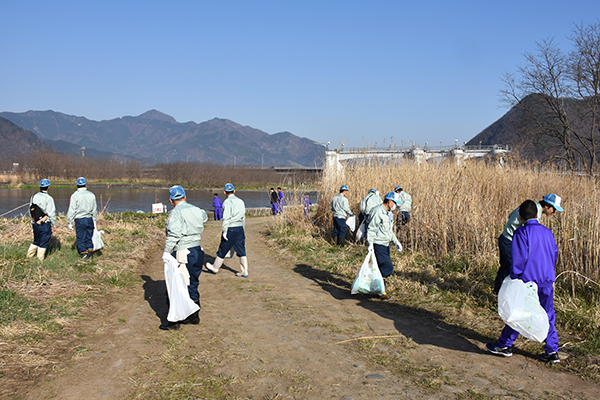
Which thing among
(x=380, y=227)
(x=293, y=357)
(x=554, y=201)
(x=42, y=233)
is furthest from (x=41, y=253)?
(x=554, y=201)

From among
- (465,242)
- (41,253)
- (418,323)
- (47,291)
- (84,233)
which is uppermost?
(84,233)

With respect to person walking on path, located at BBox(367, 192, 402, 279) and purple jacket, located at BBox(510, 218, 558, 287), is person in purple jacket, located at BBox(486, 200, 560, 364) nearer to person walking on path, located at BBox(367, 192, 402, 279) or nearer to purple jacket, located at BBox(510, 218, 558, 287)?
purple jacket, located at BBox(510, 218, 558, 287)

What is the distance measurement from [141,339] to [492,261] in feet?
20.5

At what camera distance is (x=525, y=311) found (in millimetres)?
4176

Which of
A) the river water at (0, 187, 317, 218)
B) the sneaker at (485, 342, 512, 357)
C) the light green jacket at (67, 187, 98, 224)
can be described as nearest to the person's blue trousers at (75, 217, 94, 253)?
the light green jacket at (67, 187, 98, 224)

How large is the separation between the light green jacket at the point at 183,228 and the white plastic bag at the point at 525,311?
3739 millimetres

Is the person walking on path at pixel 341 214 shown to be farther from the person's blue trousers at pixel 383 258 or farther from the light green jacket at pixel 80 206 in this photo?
the light green jacket at pixel 80 206

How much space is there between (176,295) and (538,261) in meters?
4.19

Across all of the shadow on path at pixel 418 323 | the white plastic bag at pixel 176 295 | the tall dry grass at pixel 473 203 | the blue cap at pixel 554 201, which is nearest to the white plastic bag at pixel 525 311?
the shadow on path at pixel 418 323

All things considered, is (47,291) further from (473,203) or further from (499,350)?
(473,203)

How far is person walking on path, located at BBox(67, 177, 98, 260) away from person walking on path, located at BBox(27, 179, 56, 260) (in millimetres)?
402

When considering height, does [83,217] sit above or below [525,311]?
above

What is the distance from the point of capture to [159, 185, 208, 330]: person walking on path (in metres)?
5.52

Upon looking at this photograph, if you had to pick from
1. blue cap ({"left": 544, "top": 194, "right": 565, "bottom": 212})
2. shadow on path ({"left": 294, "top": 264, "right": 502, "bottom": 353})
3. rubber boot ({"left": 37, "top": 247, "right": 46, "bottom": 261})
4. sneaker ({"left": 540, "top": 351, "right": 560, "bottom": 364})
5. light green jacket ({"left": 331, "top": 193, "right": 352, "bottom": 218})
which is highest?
blue cap ({"left": 544, "top": 194, "right": 565, "bottom": 212})
